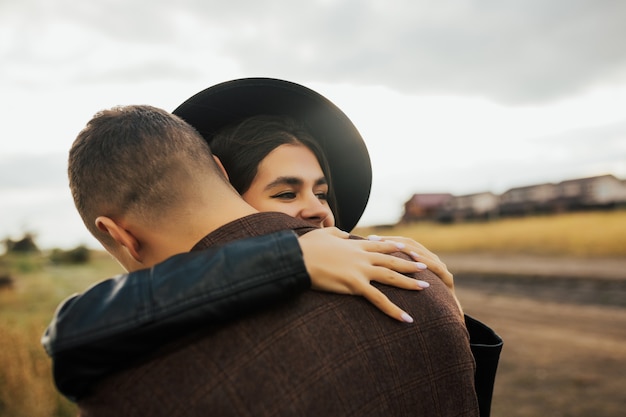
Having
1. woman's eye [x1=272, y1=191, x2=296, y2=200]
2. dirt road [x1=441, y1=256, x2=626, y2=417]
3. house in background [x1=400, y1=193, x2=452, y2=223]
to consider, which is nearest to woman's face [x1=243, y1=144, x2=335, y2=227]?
woman's eye [x1=272, y1=191, x2=296, y2=200]

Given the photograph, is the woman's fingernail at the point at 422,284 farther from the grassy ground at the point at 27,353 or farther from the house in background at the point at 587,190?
the house in background at the point at 587,190

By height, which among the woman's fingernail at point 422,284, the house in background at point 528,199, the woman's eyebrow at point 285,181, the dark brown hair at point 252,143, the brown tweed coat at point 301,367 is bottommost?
the house in background at point 528,199

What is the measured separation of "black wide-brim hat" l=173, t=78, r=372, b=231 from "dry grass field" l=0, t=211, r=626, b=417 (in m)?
4.02

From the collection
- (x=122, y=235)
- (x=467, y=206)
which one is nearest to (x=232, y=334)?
(x=122, y=235)

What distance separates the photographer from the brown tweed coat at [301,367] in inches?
37.3

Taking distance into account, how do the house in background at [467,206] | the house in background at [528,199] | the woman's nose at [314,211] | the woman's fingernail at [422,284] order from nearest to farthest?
the woman's fingernail at [422,284], the woman's nose at [314,211], the house in background at [528,199], the house in background at [467,206]

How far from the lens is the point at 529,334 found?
8203mm

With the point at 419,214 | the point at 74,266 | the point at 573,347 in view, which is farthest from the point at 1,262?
the point at 419,214

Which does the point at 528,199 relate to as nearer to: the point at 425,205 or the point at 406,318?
the point at 425,205

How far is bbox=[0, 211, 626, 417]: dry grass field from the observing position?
527cm

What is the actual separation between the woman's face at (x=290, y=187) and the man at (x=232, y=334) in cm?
95

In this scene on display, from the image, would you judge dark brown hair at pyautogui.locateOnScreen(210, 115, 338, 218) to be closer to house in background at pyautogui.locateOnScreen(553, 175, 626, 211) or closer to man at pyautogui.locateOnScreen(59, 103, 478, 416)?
man at pyautogui.locateOnScreen(59, 103, 478, 416)

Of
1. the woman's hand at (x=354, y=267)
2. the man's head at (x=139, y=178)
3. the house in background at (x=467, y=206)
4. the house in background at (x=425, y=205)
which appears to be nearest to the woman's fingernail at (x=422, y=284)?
the woman's hand at (x=354, y=267)

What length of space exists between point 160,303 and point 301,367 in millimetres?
348
